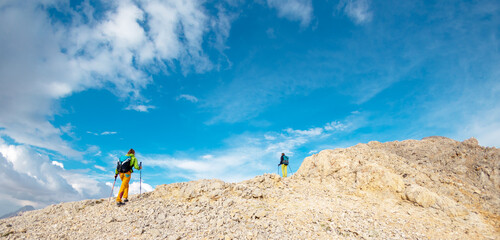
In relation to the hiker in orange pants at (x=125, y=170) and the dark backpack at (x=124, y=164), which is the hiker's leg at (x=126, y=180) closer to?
the hiker in orange pants at (x=125, y=170)

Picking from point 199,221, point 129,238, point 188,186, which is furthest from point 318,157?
point 129,238

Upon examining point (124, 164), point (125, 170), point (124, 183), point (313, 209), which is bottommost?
point (313, 209)

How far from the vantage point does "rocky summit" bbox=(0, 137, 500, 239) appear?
31.7 ft

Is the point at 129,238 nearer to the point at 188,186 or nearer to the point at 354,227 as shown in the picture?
the point at 188,186

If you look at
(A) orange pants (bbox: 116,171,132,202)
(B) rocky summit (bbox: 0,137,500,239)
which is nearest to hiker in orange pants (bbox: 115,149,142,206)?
(A) orange pants (bbox: 116,171,132,202)

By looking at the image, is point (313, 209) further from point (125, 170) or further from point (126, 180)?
point (125, 170)

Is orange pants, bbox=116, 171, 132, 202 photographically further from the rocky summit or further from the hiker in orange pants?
the rocky summit

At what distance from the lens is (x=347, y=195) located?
1373cm

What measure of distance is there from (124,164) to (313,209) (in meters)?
10.0

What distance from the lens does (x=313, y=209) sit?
37.4 feet

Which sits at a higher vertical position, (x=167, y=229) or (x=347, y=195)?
(x=347, y=195)

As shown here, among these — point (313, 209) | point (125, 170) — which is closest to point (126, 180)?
point (125, 170)

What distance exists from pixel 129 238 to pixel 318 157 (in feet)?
45.0

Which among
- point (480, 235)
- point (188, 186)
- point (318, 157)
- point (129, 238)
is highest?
point (318, 157)
